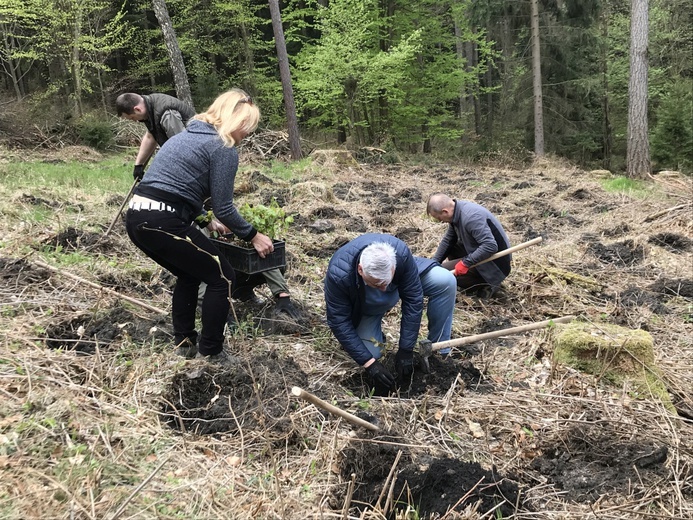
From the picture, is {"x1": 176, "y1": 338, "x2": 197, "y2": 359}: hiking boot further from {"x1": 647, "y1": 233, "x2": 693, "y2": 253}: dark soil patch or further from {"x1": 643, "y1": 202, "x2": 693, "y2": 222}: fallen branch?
{"x1": 643, "y1": 202, "x2": 693, "y2": 222}: fallen branch

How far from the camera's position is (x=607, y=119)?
1695 centimetres

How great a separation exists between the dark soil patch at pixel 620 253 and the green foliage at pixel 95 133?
43.1 feet

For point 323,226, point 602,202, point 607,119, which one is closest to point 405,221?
point 323,226

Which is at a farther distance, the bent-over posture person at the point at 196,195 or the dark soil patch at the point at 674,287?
the dark soil patch at the point at 674,287

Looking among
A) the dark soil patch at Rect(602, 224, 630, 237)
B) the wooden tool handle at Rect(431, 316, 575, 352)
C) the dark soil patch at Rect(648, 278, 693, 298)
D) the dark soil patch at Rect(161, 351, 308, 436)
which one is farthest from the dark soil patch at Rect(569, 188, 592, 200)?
the dark soil patch at Rect(161, 351, 308, 436)

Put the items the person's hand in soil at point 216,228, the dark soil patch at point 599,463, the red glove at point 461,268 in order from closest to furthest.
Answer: the dark soil patch at point 599,463 < the person's hand in soil at point 216,228 < the red glove at point 461,268

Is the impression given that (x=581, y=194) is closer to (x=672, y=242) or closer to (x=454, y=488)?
(x=672, y=242)

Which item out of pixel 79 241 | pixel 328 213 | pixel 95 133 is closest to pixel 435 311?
pixel 79 241

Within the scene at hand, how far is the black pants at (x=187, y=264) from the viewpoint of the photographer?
2.74m

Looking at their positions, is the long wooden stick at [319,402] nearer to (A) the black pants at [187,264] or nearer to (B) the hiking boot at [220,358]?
(A) the black pants at [187,264]

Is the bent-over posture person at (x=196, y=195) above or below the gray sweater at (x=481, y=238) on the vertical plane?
above

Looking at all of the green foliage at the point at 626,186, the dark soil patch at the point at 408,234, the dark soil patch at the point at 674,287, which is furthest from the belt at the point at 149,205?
the green foliage at the point at 626,186

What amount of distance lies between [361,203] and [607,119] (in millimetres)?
12664

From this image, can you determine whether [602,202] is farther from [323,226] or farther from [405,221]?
[323,226]
